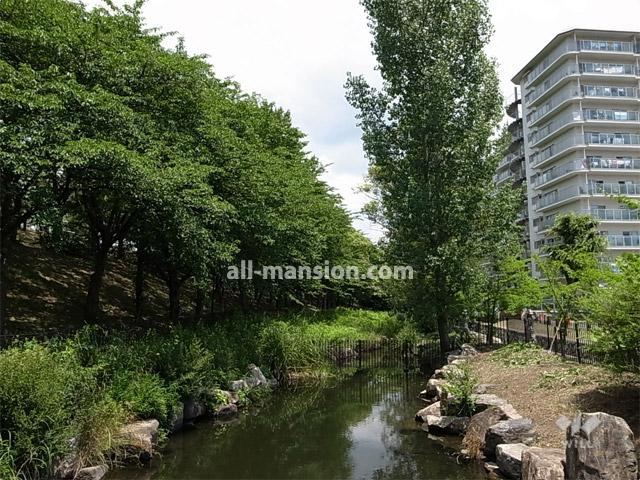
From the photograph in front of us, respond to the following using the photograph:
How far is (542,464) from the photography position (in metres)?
5.76

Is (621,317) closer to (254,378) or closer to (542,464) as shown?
(542,464)

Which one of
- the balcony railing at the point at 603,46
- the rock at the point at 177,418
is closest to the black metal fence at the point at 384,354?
the rock at the point at 177,418

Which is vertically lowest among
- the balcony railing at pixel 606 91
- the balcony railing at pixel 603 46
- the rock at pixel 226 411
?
the rock at pixel 226 411

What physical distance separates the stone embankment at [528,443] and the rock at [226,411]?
4.16 m

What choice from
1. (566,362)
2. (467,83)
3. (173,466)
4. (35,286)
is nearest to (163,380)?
(173,466)

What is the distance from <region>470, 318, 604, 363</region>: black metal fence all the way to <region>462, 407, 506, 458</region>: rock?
1.91 meters

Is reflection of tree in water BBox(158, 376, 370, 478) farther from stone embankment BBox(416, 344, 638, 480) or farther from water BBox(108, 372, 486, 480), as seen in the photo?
stone embankment BBox(416, 344, 638, 480)

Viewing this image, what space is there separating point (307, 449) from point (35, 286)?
13709 mm

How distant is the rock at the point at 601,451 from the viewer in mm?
5227

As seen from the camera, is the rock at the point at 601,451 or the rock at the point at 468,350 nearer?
the rock at the point at 601,451

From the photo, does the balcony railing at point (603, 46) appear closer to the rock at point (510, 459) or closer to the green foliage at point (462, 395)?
the green foliage at point (462, 395)

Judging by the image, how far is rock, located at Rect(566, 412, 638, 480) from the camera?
5227mm

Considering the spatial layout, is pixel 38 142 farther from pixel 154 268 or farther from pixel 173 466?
pixel 154 268

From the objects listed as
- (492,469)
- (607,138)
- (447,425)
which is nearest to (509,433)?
(492,469)
